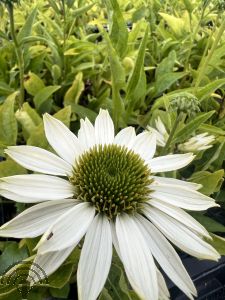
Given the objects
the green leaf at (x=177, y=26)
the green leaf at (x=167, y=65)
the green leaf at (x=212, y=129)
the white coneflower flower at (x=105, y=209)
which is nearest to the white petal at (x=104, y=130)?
the white coneflower flower at (x=105, y=209)

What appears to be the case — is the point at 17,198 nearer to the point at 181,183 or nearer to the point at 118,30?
the point at 181,183

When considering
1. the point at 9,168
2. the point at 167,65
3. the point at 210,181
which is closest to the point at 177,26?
the point at 167,65

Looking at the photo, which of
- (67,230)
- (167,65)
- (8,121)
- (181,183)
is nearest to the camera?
(67,230)

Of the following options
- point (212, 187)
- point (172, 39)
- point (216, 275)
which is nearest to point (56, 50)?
point (172, 39)

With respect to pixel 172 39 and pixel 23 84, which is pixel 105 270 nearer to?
pixel 23 84

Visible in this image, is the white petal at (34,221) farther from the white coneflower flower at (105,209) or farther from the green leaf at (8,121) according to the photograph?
the green leaf at (8,121)

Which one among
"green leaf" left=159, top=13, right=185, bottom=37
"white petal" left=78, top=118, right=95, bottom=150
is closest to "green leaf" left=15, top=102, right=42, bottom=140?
"white petal" left=78, top=118, right=95, bottom=150

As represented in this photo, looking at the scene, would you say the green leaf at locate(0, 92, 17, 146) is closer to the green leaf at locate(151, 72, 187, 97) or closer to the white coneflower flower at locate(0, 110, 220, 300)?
the white coneflower flower at locate(0, 110, 220, 300)
